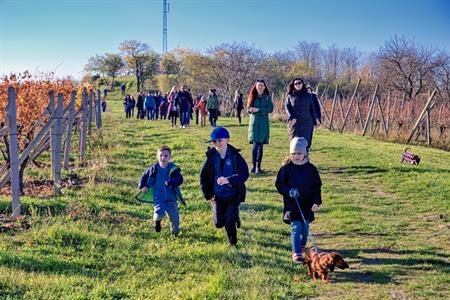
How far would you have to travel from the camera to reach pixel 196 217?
709 cm

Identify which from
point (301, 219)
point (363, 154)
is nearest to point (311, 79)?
point (363, 154)

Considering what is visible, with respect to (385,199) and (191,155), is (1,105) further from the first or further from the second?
(385,199)

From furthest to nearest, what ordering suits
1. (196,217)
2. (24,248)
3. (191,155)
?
1. (191,155)
2. (196,217)
3. (24,248)

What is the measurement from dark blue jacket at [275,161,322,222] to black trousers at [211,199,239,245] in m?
0.67

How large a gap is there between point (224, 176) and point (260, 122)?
4.37 metres

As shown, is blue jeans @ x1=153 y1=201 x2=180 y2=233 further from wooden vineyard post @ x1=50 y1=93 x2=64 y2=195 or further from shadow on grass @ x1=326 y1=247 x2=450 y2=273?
wooden vineyard post @ x1=50 y1=93 x2=64 y2=195

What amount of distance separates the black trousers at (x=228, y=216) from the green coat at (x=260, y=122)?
4.24 m

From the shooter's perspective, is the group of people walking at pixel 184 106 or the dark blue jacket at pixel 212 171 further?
the group of people walking at pixel 184 106

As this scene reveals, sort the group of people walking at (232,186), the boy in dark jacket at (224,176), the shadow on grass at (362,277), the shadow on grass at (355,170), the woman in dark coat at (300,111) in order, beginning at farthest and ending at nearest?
the shadow on grass at (355,170) < the woman in dark coat at (300,111) < the boy in dark jacket at (224,176) < the group of people walking at (232,186) < the shadow on grass at (362,277)

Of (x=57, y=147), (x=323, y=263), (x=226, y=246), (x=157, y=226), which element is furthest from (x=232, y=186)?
(x=57, y=147)

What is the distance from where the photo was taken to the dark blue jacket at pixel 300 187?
5.19 metres

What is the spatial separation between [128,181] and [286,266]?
217 inches

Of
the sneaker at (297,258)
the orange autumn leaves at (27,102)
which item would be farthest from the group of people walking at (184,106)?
the sneaker at (297,258)

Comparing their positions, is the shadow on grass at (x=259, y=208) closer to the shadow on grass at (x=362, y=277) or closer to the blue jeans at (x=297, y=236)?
the blue jeans at (x=297, y=236)
